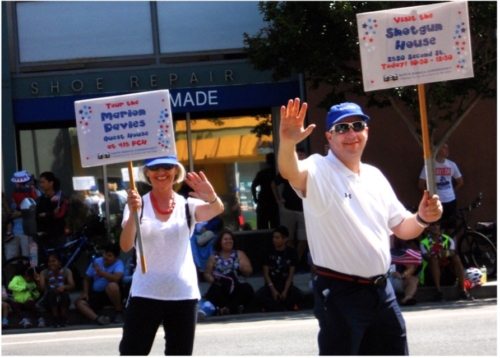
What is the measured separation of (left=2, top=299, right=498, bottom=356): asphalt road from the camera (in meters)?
9.52

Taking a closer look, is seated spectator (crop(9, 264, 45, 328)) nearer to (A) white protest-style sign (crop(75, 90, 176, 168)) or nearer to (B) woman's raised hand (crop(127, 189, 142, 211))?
(A) white protest-style sign (crop(75, 90, 176, 168))

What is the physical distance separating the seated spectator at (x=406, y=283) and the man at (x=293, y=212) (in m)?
2.31

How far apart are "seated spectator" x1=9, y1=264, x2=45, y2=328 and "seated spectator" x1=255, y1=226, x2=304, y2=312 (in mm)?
A: 3040

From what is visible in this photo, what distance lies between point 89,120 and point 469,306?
7.24 m

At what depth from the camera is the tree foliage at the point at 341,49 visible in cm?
1301

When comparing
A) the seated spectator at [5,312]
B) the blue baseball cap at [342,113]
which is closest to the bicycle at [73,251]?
the seated spectator at [5,312]

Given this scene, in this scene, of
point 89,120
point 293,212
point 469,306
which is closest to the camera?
point 89,120

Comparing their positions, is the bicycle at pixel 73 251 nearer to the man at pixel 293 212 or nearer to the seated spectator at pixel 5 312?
the seated spectator at pixel 5 312

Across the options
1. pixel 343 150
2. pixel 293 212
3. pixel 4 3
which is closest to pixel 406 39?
pixel 343 150

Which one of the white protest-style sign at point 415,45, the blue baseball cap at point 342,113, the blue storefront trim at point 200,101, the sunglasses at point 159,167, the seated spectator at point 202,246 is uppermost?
the blue storefront trim at point 200,101

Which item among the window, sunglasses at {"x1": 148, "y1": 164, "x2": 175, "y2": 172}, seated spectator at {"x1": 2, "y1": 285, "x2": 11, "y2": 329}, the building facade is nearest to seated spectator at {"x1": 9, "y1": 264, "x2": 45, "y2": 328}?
seated spectator at {"x1": 2, "y1": 285, "x2": 11, "y2": 329}

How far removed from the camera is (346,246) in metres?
5.05

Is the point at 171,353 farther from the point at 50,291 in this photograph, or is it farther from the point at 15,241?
the point at 15,241

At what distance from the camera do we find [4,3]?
1612 centimetres
